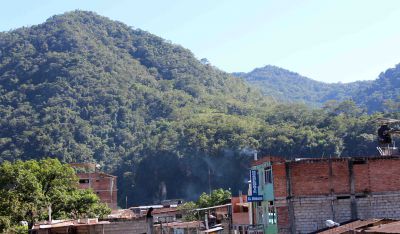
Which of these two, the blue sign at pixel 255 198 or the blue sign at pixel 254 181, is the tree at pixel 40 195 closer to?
the blue sign at pixel 255 198

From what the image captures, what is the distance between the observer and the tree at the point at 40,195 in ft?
164

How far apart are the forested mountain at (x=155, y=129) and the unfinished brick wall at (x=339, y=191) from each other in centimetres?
8337

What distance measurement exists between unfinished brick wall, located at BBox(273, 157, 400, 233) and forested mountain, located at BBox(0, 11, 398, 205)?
8337 cm

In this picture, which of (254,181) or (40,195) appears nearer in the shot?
(254,181)

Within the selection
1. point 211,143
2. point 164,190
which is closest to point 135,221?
point 211,143

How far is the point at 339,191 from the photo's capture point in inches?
1372

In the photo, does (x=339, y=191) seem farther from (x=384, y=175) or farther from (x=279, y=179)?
(x=279, y=179)

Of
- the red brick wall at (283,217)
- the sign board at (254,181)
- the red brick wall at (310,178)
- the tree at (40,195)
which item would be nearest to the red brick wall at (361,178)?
the red brick wall at (310,178)

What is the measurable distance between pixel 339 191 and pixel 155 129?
131494 millimetres

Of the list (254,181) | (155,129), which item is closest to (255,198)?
(254,181)

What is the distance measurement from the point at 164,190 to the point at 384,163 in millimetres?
117228

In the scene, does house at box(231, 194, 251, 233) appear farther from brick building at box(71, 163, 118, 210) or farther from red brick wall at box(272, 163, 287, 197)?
brick building at box(71, 163, 118, 210)

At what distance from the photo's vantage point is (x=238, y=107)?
586 ft

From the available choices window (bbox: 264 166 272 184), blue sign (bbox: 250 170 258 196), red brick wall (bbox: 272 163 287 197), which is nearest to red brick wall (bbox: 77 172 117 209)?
blue sign (bbox: 250 170 258 196)
